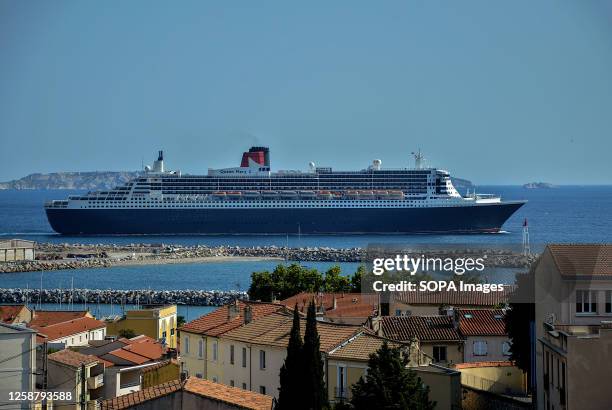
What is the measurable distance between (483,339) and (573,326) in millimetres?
5714

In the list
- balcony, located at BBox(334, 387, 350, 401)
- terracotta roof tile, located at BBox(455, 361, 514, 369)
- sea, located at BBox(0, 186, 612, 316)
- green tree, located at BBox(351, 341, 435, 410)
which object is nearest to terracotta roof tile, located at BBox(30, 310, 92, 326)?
sea, located at BBox(0, 186, 612, 316)

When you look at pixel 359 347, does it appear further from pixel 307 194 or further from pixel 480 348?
pixel 307 194

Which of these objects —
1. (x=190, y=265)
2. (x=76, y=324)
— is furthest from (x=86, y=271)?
(x=76, y=324)

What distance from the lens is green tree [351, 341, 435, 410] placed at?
37.3ft

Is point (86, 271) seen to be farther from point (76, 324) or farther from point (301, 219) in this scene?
point (76, 324)

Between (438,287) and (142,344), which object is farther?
(438,287)

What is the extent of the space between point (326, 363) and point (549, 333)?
8.97 feet

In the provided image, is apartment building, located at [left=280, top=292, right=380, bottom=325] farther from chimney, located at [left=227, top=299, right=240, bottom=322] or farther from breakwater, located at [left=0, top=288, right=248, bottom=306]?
breakwater, located at [left=0, top=288, right=248, bottom=306]

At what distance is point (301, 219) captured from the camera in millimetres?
89562

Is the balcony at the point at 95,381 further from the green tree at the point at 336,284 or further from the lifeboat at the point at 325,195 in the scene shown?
the lifeboat at the point at 325,195

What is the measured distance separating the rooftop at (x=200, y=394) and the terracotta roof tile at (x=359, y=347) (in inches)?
52.1

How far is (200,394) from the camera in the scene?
37.3 feet

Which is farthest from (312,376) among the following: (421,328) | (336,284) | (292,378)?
(336,284)

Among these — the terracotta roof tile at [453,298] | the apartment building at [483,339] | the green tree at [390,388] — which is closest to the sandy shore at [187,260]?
the terracotta roof tile at [453,298]
